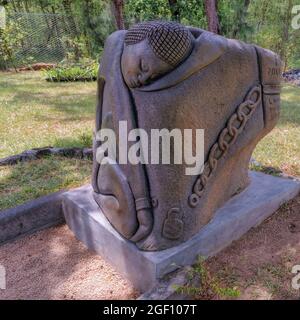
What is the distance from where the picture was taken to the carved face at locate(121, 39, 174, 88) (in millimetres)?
1940

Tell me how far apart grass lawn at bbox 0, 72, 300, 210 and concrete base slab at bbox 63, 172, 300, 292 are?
2.73ft

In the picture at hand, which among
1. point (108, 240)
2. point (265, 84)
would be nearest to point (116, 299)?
point (108, 240)

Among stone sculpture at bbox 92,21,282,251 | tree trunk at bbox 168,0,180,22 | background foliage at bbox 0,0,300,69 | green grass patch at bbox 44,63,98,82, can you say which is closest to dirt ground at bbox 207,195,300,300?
stone sculpture at bbox 92,21,282,251

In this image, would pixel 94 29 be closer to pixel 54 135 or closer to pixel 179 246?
pixel 54 135

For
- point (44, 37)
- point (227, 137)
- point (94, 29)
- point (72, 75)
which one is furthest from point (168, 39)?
point (44, 37)

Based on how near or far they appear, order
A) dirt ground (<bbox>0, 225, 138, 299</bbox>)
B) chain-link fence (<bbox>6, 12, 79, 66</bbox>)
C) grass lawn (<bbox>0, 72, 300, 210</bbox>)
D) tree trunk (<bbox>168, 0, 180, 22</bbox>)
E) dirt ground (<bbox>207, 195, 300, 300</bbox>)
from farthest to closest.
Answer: chain-link fence (<bbox>6, 12, 79, 66</bbox>) → tree trunk (<bbox>168, 0, 180, 22</bbox>) → grass lawn (<bbox>0, 72, 300, 210</bbox>) → dirt ground (<bbox>0, 225, 138, 299</bbox>) → dirt ground (<bbox>207, 195, 300, 300</bbox>)

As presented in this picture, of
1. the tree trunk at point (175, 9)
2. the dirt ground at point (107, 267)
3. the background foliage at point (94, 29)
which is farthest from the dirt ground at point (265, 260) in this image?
the tree trunk at point (175, 9)

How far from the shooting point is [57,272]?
7.68 ft

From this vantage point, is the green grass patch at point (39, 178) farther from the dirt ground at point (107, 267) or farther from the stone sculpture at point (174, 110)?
the stone sculpture at point (174, 110)

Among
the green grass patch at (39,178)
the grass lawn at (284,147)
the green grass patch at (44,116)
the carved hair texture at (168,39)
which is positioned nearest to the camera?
the carved hair texture at (168,39)

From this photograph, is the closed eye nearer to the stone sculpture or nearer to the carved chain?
the stone sculpture

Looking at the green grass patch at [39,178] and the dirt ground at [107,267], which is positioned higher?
the dirt ground at [107,267]

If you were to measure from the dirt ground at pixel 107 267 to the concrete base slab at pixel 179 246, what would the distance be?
78 millimetres

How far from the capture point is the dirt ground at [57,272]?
2.17m
